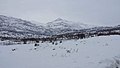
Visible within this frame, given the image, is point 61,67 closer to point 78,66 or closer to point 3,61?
point 78,66

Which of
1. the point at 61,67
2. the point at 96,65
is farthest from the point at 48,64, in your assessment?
the point at 96,65

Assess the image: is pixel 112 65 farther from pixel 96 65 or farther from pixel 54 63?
pixel 54 63

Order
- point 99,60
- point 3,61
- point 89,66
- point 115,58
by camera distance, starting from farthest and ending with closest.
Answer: point 3,61 < point 115,58 < point 99,60 < point 89,66

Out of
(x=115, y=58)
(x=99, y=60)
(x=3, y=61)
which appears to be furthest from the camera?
(x=3, y=61)

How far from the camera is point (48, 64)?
33.8 ft

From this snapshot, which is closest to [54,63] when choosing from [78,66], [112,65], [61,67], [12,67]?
[61,67]

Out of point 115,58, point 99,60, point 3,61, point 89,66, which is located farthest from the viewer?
point 3,61

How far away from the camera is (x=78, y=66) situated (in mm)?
9391

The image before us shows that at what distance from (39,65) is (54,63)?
89cm

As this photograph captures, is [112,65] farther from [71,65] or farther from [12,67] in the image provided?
[12,67]

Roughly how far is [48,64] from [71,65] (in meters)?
1.47

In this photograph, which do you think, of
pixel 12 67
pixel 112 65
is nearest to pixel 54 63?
pixel 12 67

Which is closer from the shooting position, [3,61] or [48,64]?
[48,64]

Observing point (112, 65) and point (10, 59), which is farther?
point (10, 59)
